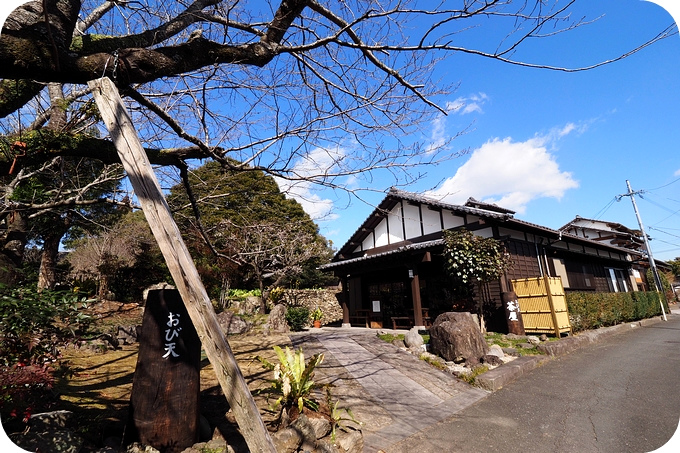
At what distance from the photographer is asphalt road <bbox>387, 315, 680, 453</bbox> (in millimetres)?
3807

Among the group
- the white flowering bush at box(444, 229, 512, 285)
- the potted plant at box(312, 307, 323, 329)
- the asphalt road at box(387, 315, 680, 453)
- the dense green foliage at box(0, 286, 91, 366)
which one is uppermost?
the white flowering bush at box(444, 229, 512, 285)

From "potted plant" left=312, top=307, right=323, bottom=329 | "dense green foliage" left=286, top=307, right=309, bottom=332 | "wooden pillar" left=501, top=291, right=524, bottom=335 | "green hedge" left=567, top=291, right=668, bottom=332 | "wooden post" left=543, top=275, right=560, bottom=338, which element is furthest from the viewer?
"potted plant" left=312, top=307, right=323, bottom=329

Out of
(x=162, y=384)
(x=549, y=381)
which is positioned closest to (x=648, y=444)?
(x=549, y=381)

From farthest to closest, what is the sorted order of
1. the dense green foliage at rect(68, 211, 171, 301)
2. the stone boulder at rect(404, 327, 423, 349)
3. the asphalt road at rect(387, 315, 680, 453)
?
the dense green foliage at rect(68, 211, 171, 301) → the stone boulder at rect(404, 327, 423, 349) → the asphalt road at rect(387, 315, 680, 453)

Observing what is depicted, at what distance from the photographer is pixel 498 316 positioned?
10438mm

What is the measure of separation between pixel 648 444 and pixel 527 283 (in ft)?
22.7

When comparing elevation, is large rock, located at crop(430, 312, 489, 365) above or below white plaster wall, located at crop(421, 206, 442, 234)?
below

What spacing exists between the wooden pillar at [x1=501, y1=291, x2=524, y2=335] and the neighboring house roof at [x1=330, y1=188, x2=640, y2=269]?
7.95 feet

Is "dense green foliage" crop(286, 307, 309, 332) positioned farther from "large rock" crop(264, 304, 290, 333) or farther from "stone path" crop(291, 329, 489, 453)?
"stone path" crop(291, 329, 489, 453)

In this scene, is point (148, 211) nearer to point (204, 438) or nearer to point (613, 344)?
point (204, 438)

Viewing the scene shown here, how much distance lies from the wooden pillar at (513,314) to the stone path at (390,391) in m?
3.94

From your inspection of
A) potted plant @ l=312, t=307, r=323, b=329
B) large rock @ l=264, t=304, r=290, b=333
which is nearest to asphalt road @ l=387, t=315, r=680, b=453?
large rock @ l=264, t=304, r=290, b=333

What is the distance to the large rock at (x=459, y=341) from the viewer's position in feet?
23.5

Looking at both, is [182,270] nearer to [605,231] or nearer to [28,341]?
[28,341]
